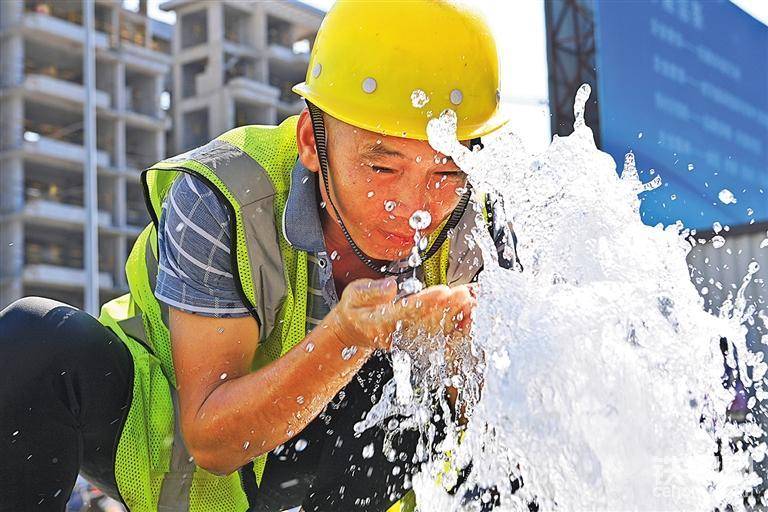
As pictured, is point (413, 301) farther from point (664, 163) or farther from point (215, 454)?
point (664, 163)

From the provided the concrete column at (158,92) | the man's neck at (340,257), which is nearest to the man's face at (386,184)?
the man's neck at (340,257)

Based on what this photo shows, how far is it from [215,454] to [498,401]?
0.61 meters

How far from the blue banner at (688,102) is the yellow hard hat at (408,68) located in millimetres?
8109

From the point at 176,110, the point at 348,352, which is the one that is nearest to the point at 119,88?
the point at 176,110

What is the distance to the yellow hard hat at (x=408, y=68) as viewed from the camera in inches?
84.4

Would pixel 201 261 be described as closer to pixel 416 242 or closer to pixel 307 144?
pixel 307 144

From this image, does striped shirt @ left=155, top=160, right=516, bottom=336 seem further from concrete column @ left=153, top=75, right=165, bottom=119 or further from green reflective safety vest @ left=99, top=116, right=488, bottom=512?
concrete column @ left=153, top=75, right=165, bottom=119

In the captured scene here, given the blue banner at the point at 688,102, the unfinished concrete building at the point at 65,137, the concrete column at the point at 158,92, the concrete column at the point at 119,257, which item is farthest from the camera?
the concrete column at the point at 158,92

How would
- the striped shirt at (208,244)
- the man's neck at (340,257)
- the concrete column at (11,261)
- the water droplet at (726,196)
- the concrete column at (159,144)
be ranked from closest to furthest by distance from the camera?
the striped shirt at (208,244), the man's neck at (340,257), the water droplet at (726,196), the concrete column at (11,261), the concrete column at (159,144)

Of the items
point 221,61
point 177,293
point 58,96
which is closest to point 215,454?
point 177,293

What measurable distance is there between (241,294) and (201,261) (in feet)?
0.35

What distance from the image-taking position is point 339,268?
2.32m

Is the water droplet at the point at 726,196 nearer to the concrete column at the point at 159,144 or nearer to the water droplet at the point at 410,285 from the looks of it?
the water droplet at the point at 410,285

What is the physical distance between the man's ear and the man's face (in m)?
0.05
